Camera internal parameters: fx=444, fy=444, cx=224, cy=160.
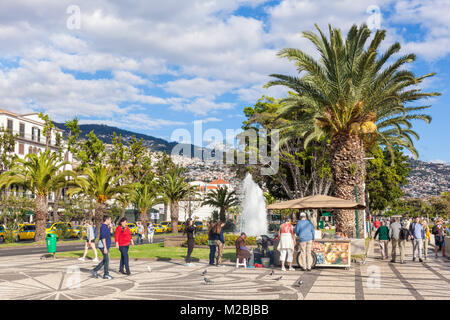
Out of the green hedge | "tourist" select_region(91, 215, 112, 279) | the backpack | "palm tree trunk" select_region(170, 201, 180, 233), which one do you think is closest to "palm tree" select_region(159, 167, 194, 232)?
"palm tree trunk" select_region(170, 201, 180, 233)

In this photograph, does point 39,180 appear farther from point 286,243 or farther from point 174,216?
point 174,216

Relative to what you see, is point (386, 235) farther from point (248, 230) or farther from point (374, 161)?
point (374, 161)

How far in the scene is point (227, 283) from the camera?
1121 cm

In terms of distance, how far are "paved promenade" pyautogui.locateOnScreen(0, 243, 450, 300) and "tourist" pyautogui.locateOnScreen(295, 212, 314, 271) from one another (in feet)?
1.31

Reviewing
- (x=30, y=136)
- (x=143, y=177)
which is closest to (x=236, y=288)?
(x=143, y=177)

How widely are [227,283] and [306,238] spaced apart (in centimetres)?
380

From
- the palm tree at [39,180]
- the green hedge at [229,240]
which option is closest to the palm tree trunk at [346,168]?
the green hedge at [229,240]

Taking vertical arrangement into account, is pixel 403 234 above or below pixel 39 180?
below

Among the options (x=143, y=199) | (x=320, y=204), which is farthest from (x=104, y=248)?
(x=143, y=199)

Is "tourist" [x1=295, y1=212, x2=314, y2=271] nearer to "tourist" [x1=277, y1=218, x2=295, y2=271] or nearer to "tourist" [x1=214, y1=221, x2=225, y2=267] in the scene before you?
"tourist" [x1=277, y1=218, x2=295, y2=271]

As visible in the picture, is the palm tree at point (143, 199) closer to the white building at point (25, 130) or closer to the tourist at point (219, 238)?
the white building at point (25, 130)
